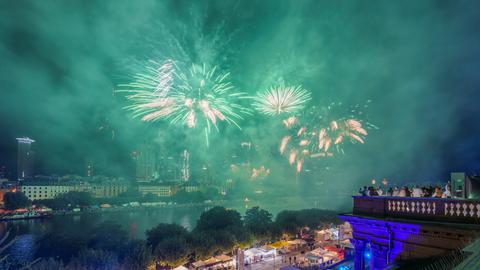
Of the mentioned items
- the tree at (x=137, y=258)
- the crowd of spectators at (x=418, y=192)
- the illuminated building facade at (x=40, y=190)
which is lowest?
the illuminated building facade at (x=40, y=190)

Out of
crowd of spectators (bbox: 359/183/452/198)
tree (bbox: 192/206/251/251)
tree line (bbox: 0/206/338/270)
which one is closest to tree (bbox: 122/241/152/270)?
tree line (bbox: 0/206/338/270)

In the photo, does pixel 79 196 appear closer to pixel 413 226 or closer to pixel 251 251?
pixel 251 251

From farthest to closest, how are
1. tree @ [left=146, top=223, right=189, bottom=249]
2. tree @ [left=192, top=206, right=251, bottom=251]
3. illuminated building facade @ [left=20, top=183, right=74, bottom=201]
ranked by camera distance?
1. illuminated building facade @ [left=20, top=183, right=74, bottom=201]
2. tree @ [left=192, top=206, right=251, bottom=251]
3. tree @ [left=146, top=223, right=189, bottom=249]

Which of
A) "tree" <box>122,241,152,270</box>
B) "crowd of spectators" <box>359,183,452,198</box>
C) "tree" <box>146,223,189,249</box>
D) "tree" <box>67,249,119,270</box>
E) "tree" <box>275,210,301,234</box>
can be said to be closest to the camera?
"crowd of spectators" <box>359,183,452,198</box>

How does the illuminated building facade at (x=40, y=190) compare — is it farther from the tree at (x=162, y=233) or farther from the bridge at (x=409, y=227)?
the bridge at (x=409, y=227)

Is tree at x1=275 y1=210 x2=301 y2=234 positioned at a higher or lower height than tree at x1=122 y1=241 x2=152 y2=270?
lower

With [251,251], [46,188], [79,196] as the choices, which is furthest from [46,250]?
[46,188]

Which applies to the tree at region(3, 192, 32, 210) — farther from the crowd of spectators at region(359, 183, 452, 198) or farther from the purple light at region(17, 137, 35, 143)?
the crowd of spectators at region(359, 183, 452, 198)

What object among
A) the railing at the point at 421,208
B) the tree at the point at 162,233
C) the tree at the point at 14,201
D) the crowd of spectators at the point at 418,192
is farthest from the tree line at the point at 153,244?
the tree at the point at 14,201
